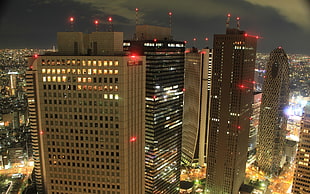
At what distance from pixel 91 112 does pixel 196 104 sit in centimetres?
6387

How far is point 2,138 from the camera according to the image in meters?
79.6

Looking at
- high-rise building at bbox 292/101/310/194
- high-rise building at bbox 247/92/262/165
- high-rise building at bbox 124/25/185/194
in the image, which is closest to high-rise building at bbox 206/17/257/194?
high-rise building at bbox 124/25/185/194

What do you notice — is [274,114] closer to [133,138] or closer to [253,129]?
[253,129]

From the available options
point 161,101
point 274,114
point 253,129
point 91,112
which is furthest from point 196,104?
point 91,112

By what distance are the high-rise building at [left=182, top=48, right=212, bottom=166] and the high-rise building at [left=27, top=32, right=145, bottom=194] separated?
59.3 meters

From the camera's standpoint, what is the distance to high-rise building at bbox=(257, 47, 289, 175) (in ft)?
260

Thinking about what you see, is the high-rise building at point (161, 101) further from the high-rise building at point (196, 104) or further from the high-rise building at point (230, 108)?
the high-rise building at point (196, 104)

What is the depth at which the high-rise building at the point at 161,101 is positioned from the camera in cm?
5422

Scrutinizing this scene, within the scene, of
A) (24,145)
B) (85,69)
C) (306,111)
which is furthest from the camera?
(24,145)

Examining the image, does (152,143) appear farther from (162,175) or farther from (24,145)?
(24,145)

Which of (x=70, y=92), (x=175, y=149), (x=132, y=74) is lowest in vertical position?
(x=175, y=149)

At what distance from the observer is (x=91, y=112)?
27391 millimetres

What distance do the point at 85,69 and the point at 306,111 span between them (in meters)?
39.5

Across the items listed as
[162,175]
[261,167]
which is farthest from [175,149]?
[261,167]
